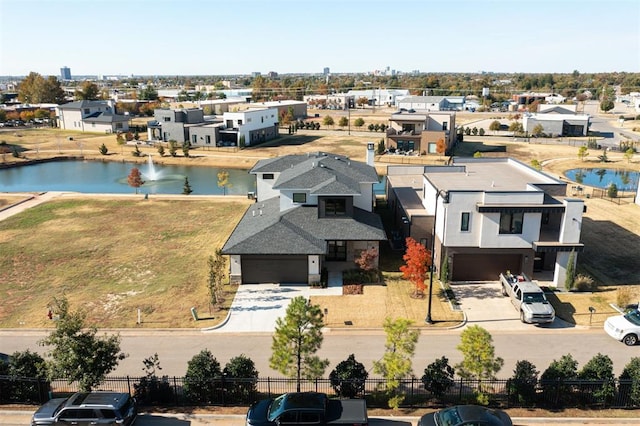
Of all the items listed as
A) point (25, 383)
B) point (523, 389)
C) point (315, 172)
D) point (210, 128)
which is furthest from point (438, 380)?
point (210, 128)

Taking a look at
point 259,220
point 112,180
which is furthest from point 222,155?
point 259,220

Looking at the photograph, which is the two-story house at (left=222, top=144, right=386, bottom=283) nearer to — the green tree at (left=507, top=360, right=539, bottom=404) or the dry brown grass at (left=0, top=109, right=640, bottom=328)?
the dry brown grass at (left=0, top=109, right=640, bottom=328)

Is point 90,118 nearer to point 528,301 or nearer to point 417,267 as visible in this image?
point 417,267

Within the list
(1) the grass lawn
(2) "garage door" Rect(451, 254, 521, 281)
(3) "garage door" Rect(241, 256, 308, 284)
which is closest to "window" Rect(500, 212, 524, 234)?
(2) "garage door" Rect(451, 254, 521, 281)

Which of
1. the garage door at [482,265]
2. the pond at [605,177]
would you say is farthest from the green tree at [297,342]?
the pond at [605,177]

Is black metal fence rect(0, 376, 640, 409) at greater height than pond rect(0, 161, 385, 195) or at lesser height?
greater

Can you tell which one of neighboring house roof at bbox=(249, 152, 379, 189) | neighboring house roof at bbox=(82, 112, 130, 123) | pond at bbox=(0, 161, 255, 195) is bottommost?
pond at bbox=(0, 161, 255, 195)

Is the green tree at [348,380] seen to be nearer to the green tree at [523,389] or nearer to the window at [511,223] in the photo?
the green tree at [523,389]
